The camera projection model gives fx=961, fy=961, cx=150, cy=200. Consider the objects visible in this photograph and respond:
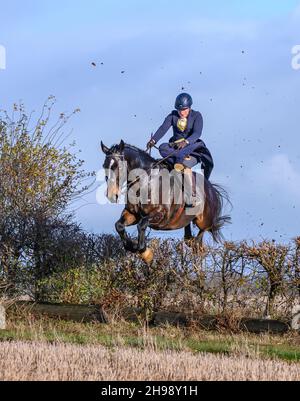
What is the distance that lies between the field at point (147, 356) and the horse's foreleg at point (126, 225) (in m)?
1.72

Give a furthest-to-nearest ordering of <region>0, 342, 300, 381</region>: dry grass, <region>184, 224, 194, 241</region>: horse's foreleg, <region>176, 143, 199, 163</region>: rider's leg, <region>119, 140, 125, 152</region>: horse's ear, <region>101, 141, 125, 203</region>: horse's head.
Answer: <region>184, 224, 194, 241</region>: horse's foreleg, <region>176, 143, 199, 163</region>: rider's leg, <region>119, 140, 125, 152</region>: horse's ear, <region>101, 141, 125, 203</region>: horse's head, <region>0, 342, 300, 381</region>: dry grass

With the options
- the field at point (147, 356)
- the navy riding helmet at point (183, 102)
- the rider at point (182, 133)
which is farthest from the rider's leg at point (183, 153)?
the field at point (147, 356)

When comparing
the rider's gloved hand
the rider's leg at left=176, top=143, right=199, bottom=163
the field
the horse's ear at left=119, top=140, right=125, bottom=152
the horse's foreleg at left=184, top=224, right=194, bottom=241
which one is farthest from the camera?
the horse's foreleg at left=184, top=224, right=194, bottom=241

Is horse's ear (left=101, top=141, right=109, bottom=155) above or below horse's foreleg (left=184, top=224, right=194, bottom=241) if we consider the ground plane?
above

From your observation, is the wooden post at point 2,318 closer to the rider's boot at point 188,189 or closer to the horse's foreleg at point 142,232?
the horse's foreleg at point 142,232

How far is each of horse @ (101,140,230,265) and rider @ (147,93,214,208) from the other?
0.29 m

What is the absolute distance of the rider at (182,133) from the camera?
59.6ft

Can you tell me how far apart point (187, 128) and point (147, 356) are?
7514mm

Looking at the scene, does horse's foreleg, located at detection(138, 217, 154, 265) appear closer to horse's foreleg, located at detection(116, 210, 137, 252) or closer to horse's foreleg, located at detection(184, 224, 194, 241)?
horse's foreleg, located at detection(116, 210, 137, 252)

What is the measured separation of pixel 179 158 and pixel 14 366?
7908mm

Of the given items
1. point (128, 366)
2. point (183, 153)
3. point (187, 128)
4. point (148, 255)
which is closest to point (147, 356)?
point (128, 366)

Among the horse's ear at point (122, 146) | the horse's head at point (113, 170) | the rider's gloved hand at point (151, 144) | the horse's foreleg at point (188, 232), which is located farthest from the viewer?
the horse's foreleg at point (188, 232)

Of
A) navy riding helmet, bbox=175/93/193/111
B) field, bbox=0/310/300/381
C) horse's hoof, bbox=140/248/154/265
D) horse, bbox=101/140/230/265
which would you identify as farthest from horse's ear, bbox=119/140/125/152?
field, bbox=0/310/300/381

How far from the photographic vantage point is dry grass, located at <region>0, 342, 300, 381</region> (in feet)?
34.5
